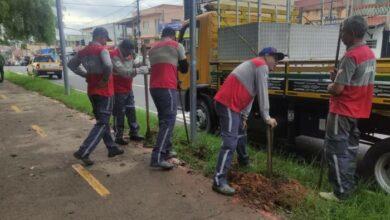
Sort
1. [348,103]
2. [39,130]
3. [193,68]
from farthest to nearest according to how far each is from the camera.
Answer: [39,130] → [193,68] → [348,103]

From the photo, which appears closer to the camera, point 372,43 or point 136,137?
point 136,137

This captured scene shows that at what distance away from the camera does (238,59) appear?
662 centimetres

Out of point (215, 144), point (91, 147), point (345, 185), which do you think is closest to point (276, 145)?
point (215, 144)

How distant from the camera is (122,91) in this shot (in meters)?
6.53

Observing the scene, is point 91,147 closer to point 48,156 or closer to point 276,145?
point 48,156

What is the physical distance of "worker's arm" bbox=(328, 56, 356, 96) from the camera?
371 centimetres

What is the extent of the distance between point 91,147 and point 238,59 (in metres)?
2.90

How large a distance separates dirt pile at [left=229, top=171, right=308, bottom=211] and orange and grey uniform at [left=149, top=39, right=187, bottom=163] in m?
1.04

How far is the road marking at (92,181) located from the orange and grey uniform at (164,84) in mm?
844

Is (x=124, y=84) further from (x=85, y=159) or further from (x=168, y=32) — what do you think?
(x=168, y=32)

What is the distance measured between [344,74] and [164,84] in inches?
89.7

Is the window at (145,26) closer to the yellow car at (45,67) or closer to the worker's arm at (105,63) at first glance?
the yellow car at (45,67)

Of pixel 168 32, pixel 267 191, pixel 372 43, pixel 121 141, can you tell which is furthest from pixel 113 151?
pixel 372 43


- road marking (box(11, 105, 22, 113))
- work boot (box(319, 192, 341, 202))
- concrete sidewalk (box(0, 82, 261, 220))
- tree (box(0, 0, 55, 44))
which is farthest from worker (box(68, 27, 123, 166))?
tree (box(0, 0, 55, 44))
